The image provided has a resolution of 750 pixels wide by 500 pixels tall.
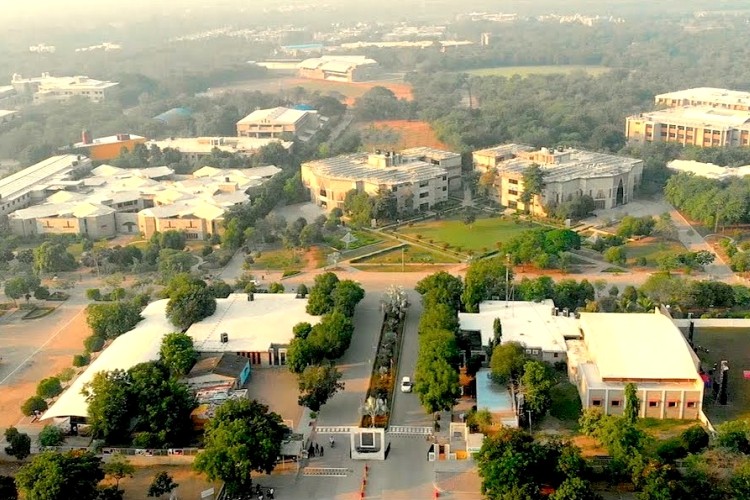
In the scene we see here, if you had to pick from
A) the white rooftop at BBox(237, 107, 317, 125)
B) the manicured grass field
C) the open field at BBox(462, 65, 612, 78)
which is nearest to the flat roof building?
the manicured grass field

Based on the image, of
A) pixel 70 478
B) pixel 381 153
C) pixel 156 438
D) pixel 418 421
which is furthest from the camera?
pixel 381 153

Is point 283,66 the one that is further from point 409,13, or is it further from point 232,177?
point 409,13

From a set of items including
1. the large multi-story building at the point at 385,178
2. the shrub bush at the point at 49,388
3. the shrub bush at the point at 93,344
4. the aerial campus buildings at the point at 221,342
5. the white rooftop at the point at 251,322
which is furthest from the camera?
the large multi-story building at the point at 385,178

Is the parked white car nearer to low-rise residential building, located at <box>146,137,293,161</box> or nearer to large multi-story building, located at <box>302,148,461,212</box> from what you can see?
large multi-story building, located at <box>302,148,461,212</box>

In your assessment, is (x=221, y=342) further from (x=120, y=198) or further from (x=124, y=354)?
(x=120, y=198)

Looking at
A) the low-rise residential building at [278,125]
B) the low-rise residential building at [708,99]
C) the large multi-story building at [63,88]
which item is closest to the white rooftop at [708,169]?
the low-rise residential building at [708,99]

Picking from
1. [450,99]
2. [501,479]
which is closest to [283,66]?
[450,99]

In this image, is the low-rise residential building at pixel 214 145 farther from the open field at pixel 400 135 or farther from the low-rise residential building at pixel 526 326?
the low-rise residential building at pixel 526 326
